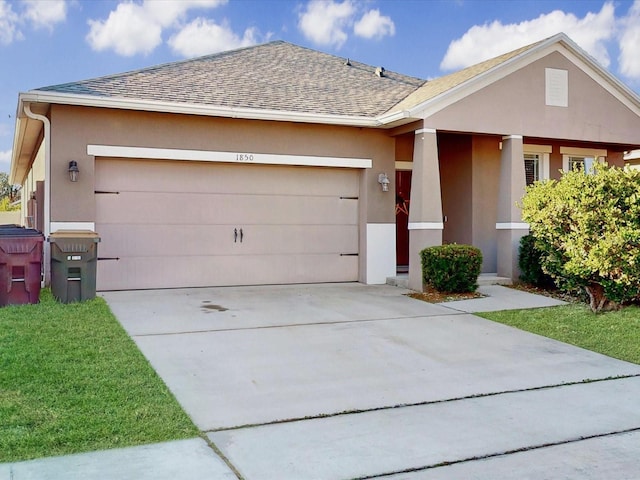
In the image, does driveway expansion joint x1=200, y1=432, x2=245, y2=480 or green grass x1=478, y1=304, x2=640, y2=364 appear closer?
driveway expansion joint x1=200, y1=432, x2=245, y2=480

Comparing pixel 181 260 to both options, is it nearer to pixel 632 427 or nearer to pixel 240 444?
pixel 240 444

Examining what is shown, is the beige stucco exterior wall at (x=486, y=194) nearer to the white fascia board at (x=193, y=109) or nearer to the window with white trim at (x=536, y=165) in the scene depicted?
the window with white trim at (x=536, y=165)

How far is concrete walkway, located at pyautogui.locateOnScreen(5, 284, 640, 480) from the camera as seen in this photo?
3832mm

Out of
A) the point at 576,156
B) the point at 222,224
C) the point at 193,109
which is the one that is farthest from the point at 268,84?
the point at 576,156

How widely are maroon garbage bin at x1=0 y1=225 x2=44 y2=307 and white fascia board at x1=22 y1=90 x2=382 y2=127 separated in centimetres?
228

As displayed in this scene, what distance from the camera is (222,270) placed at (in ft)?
36.7

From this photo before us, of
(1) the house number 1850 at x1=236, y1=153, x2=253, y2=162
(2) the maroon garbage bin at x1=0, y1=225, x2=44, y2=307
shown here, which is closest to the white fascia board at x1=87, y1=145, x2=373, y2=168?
(1) the house number 1850 at x1=236, y1=153, x2=253, y2=162

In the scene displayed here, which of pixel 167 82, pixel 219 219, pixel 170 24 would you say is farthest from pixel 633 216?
pixel 170 24

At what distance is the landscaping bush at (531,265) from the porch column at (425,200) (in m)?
1.76

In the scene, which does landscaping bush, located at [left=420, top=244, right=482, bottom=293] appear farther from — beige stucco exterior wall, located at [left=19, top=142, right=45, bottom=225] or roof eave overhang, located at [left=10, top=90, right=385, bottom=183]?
beige stucco exterior wall, located at [left=19, top=142, right=45, bottom=225]

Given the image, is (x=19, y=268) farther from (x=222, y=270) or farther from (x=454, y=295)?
(x=454, y=295)

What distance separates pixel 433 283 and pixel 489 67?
14.0 ft

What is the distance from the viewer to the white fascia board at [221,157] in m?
10.2

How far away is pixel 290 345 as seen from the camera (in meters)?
6.94
